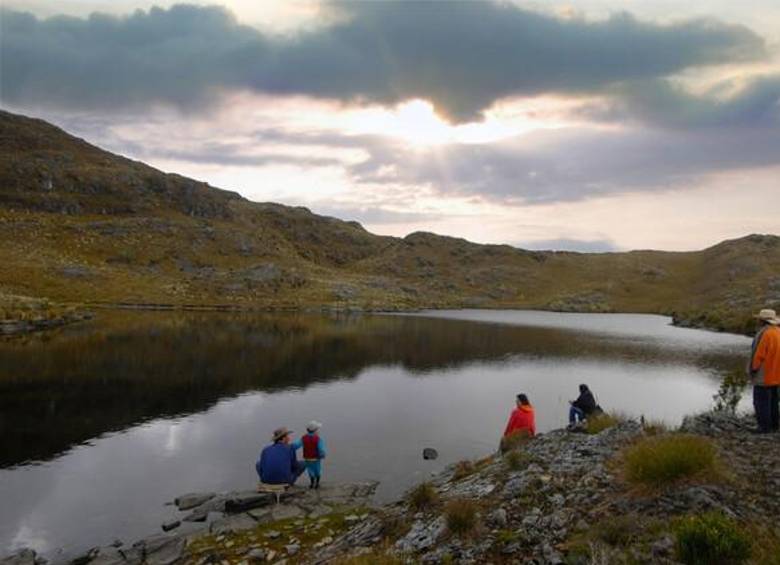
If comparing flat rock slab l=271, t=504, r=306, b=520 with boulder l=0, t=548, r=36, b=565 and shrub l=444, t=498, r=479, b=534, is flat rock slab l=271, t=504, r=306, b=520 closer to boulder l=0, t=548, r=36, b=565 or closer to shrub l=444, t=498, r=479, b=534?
boulder l=0, t=548, r=36, b=565

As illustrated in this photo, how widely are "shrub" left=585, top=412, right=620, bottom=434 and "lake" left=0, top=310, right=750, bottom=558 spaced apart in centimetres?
782

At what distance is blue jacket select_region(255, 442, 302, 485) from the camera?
22203mm

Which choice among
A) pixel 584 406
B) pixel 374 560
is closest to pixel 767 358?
pixel 584 406

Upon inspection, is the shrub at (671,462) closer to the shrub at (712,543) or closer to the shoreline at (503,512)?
the shoreline at (503,512)

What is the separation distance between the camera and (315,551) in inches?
640

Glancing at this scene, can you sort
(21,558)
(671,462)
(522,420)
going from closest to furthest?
(671,462), (21,558), (522,420)

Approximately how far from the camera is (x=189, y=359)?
197ft

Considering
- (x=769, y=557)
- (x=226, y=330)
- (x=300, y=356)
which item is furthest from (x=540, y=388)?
(x=226, y=330)

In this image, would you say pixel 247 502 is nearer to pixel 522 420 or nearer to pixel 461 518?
pixel 461 518

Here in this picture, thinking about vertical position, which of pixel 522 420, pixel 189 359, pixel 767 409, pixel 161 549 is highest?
pixel 767 409

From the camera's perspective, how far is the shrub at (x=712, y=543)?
9172 millimetres

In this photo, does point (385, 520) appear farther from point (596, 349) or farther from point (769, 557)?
point (596, 349)

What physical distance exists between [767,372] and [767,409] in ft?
4.37

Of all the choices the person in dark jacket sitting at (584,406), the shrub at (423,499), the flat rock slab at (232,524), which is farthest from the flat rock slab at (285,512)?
the person in dark jacket sitting at (584,406)
